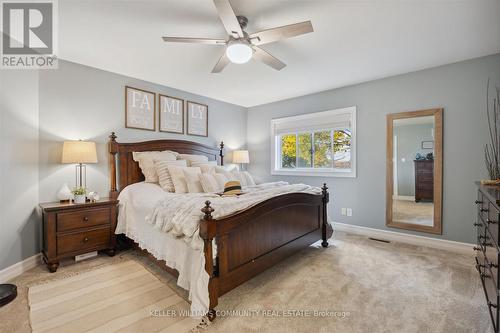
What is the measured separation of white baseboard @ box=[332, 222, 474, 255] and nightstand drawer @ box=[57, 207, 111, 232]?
3.54 meters

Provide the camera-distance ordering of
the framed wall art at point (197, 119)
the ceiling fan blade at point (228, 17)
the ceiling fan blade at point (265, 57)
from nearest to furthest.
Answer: the ceiling fan blade at point (228, 17) < the ceiling fan blade at point (265, 57) < the framed wall art at point (197, 119)

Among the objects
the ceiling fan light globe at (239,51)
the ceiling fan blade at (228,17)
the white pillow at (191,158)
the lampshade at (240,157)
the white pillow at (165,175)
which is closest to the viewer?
the ceiling fan blade at (228,17)

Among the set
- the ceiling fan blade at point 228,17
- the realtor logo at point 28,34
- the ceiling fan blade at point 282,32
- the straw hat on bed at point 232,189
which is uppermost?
the realtor logo at point 28,34

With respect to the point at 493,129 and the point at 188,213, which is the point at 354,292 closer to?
the point at 188,213

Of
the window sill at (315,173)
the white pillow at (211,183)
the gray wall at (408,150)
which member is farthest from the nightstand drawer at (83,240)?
the gray wall at (408,150)

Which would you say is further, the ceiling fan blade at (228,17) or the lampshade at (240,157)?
the lampshade at (240,157)

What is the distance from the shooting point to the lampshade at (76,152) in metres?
2.71

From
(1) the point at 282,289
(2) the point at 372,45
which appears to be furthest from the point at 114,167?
(2) the point at 372,45

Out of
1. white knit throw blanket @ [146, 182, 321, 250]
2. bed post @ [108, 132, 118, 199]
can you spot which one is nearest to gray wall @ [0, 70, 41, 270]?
bed post @ [108, 132, 118, 199]

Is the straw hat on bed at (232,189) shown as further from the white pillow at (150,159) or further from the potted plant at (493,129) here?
the potted plant at (493,129)

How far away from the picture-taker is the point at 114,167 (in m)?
3.27

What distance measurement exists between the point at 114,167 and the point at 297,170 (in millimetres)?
3182

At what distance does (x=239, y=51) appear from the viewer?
2105mm

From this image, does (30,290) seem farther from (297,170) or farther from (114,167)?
(297,170)
